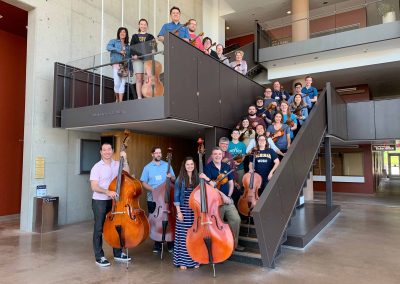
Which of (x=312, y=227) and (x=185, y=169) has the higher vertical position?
(x=185, y=169)

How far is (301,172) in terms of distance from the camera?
197 inches

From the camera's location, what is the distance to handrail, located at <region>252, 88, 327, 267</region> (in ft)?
11.5

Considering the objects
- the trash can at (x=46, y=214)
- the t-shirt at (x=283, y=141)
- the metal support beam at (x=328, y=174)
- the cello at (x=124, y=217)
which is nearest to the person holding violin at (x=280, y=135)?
the t-shirt at (x=283, y=141)

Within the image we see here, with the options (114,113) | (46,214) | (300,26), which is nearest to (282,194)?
(114,113)

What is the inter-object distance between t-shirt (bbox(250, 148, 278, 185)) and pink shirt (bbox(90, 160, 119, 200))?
2.09 meters

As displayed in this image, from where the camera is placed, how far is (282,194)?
4090 millimetres

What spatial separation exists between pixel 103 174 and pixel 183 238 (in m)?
1.27

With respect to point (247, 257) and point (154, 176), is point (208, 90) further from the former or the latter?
point (247, 257)

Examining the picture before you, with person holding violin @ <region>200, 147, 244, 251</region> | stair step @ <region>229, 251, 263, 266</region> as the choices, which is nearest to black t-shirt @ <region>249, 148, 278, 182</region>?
person holding violin @ <region>200, 147, 244, 251</region>

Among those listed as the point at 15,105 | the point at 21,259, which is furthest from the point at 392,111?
the point at 15,105

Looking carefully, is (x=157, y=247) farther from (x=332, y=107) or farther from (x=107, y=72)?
(x=332, y=107)

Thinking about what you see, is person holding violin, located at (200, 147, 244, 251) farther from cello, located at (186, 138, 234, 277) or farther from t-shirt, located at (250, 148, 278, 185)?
t-shirt, located at (250, 148, 278, 185)

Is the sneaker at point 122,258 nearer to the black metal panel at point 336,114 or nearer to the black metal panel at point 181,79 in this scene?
the black metal panel at point 181,79

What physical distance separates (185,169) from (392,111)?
773cm
